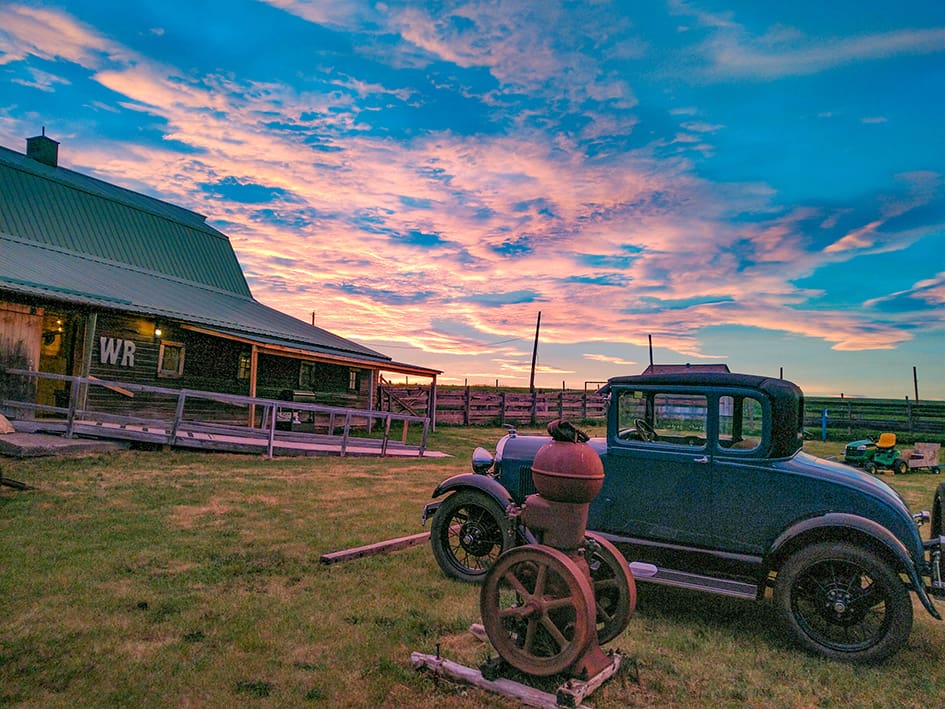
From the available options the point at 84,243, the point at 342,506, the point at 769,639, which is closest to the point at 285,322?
the point at 84,243

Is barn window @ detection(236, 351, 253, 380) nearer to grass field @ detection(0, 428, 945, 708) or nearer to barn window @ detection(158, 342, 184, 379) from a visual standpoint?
barn window @ detection(158, 342, 184, 379)

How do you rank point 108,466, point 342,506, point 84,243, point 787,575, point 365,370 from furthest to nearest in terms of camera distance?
point 365,370 < point 84,243 < point 108,466 < point 342,506 < point 787,575

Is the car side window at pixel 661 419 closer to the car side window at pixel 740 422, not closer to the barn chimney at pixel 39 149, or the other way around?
the car side window at pixel 740 422

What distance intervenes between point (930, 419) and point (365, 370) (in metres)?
25.4

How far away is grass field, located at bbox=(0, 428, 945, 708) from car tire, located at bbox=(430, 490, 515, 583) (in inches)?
10.6

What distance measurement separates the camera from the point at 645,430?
5.88 metres

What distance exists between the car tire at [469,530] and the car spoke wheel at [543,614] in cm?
174

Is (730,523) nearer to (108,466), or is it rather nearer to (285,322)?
(108,466)

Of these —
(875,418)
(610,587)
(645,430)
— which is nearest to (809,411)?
(875,418)

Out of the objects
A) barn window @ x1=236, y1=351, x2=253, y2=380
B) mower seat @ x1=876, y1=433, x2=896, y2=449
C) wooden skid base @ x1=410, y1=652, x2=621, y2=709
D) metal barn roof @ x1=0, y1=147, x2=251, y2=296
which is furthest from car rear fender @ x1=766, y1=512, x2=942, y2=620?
metal barn roof @ x1=0, y1=147, x2=251, y2=296

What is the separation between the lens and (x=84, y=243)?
22484mm

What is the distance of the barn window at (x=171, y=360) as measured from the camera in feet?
63.9

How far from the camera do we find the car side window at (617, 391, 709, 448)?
18.3 feet

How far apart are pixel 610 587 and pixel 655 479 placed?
1351 mm
